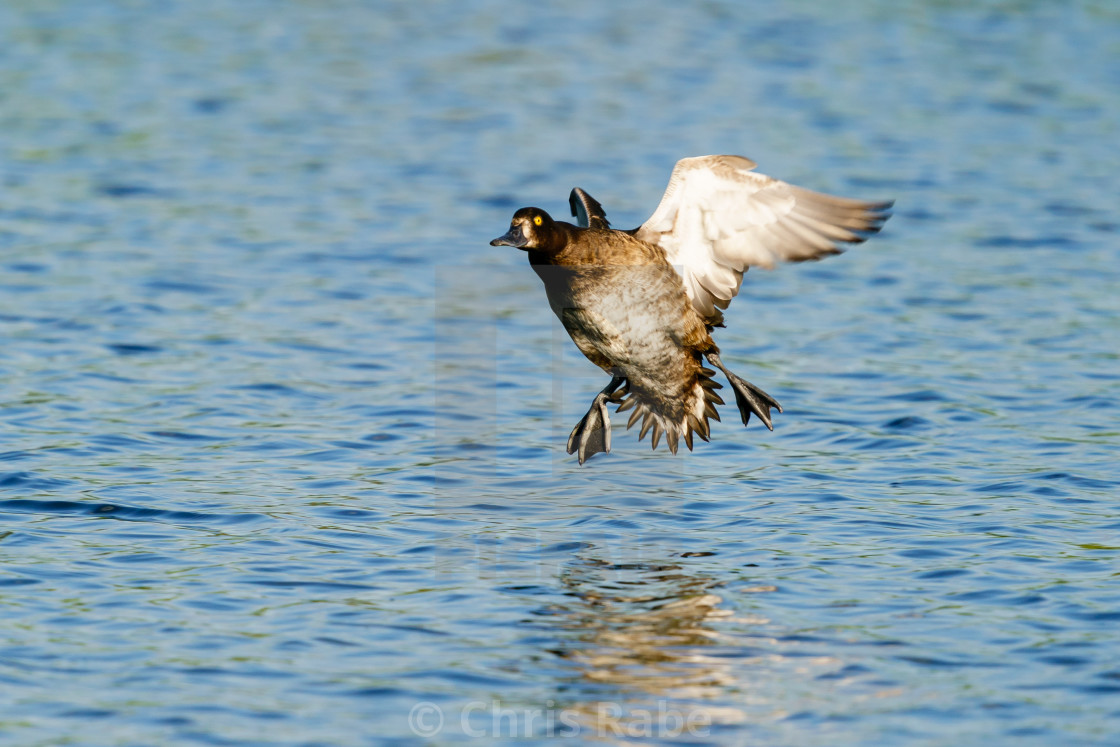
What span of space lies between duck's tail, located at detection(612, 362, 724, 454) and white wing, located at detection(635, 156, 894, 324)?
535 millimetres

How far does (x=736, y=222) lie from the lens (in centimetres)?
844

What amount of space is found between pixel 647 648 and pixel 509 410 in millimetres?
4283

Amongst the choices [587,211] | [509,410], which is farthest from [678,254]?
[509,410]

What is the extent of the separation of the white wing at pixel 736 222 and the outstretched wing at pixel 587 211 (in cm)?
62

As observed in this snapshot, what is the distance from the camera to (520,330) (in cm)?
1302

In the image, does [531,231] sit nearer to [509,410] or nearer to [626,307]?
[626,307]

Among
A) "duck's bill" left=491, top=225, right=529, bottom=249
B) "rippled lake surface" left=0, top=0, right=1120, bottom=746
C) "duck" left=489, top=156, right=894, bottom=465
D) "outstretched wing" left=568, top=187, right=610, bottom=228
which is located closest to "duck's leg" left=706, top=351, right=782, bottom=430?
"duck" left=489, top=156, right=894, bottom=465

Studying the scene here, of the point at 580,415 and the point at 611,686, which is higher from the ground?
the point at 580,415

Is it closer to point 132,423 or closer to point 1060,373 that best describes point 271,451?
point 132,423

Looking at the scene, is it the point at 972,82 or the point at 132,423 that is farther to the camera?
the point at 972,82

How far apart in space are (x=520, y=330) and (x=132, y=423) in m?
3.96

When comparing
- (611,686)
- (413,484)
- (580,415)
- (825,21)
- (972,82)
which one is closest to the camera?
(611,686)

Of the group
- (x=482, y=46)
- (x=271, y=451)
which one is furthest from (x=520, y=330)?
(x=482, y=46)

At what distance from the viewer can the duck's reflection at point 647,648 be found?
20.8ft
